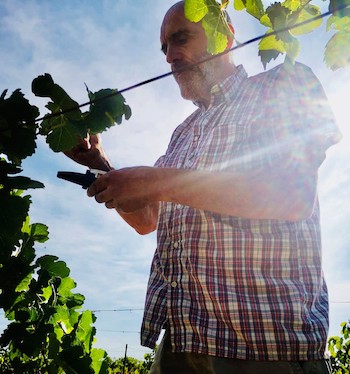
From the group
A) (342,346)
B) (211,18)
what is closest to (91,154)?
(211,18)

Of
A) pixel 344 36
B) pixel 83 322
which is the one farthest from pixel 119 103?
pixel 83 322

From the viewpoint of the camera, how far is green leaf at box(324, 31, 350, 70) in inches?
54.9

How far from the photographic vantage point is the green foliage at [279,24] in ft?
4.19

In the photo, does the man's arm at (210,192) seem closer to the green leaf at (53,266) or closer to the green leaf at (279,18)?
the green leaf at (279,18)

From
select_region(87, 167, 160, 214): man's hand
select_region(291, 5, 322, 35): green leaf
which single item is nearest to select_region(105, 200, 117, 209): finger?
select_region(87, 167, 160, 214): man's hand

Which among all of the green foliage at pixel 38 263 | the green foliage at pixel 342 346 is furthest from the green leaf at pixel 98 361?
the green foliage at pixel 342 346

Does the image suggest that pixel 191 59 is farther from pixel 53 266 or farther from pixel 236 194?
pixel 53 266

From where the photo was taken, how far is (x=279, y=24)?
4.18 ft

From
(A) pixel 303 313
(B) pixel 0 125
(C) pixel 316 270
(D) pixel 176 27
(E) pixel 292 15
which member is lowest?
(A) pixel 303 313

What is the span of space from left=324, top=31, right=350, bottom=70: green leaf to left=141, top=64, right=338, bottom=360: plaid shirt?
5.1 inches

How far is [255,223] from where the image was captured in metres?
1.68

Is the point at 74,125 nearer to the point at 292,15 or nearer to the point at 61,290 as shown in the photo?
the point at 292,15

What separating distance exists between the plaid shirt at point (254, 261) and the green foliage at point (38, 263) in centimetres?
49

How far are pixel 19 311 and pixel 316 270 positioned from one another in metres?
1.33
